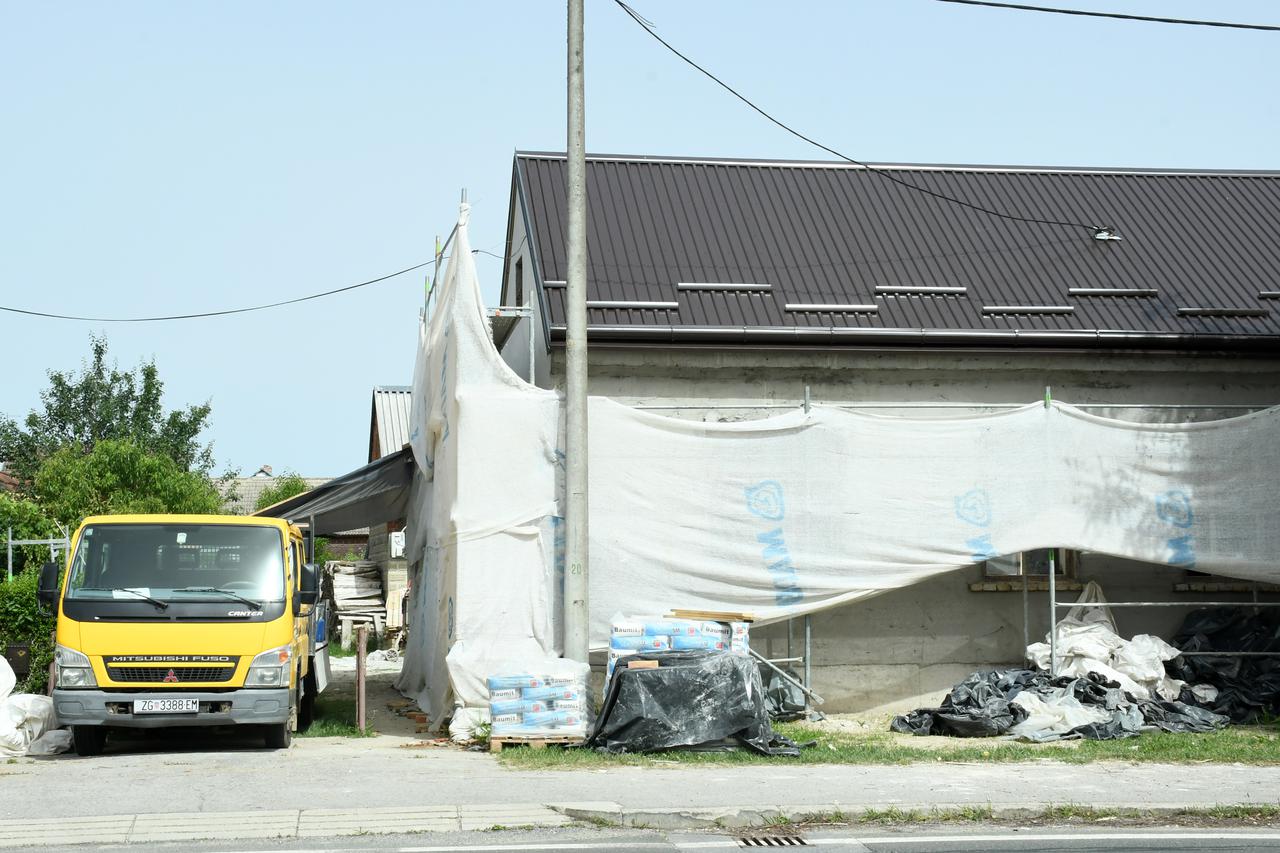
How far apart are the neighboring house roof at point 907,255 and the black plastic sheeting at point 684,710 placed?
4229 mm

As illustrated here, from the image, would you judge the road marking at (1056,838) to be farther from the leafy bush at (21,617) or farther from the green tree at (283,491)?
the green tree at (283,491)

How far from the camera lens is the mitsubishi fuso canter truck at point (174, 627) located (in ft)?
36.3

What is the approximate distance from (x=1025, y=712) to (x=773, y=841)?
5737 millimetres

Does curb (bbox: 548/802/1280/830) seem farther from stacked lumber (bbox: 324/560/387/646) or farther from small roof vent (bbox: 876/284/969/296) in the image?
stacked lumber (bbox: 324/560/387/646)

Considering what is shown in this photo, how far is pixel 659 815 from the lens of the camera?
8.23 meters

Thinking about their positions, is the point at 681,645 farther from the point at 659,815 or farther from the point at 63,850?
the point at 63,850

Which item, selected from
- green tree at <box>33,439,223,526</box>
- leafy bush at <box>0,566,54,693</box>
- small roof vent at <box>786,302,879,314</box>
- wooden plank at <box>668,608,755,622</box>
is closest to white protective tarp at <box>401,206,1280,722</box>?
wooden plank at <box>668,608,755,622</box>

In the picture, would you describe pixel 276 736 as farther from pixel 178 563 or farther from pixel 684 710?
pixel 684 710

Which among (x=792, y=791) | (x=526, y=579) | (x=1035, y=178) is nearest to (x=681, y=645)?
(x=526, y=579)

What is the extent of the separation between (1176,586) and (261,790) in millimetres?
10278

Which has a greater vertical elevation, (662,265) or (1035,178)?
(1035,178)

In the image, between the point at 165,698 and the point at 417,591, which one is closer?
the point at 165,698

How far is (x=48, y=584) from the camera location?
36.4 ft

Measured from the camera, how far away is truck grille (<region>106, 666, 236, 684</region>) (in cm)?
1109
